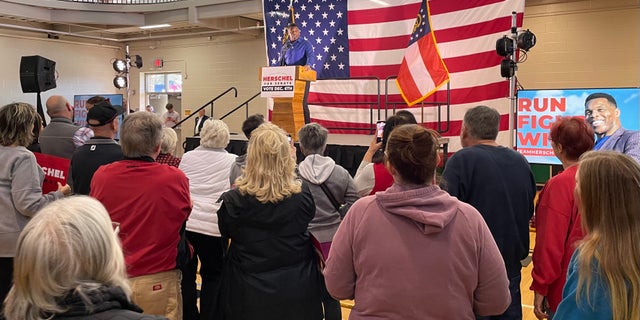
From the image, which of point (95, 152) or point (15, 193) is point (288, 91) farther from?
point (15, 193)

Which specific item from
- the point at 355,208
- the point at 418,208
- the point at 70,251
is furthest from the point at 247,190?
the point at 70,251

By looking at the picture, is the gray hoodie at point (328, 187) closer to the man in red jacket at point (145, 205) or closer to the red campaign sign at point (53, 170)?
the man in red jacket at point (145, 205)

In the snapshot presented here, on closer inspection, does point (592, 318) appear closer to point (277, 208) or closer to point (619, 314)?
point (619, 314)

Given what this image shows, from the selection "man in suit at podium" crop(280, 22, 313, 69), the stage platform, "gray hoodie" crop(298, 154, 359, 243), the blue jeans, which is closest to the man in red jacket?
"gray hoodie" crop(298, 154, 359, 243)

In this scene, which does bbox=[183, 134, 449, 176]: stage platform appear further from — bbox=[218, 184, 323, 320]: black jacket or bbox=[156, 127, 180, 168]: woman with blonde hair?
bbox=[218, 184, 323, 320]: black jacket

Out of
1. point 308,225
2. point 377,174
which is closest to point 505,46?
point 377,174

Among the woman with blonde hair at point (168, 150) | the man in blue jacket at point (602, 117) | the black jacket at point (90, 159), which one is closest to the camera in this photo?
the black jacket at point (90, 159)

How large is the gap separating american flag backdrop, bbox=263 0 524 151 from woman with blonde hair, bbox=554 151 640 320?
624 cm

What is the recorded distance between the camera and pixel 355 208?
1784 millimetres

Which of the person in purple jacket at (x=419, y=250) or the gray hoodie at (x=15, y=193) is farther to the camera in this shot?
the gray hoodie at (x=15, y=193)

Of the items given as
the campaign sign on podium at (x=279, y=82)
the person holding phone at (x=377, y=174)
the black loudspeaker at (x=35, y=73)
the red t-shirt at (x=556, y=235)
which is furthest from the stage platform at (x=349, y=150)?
the red t-shirt at (x=556, y=235)

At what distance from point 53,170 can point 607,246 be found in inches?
110

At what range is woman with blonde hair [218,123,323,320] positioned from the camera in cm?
243

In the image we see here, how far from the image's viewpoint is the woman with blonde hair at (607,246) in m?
1.40
